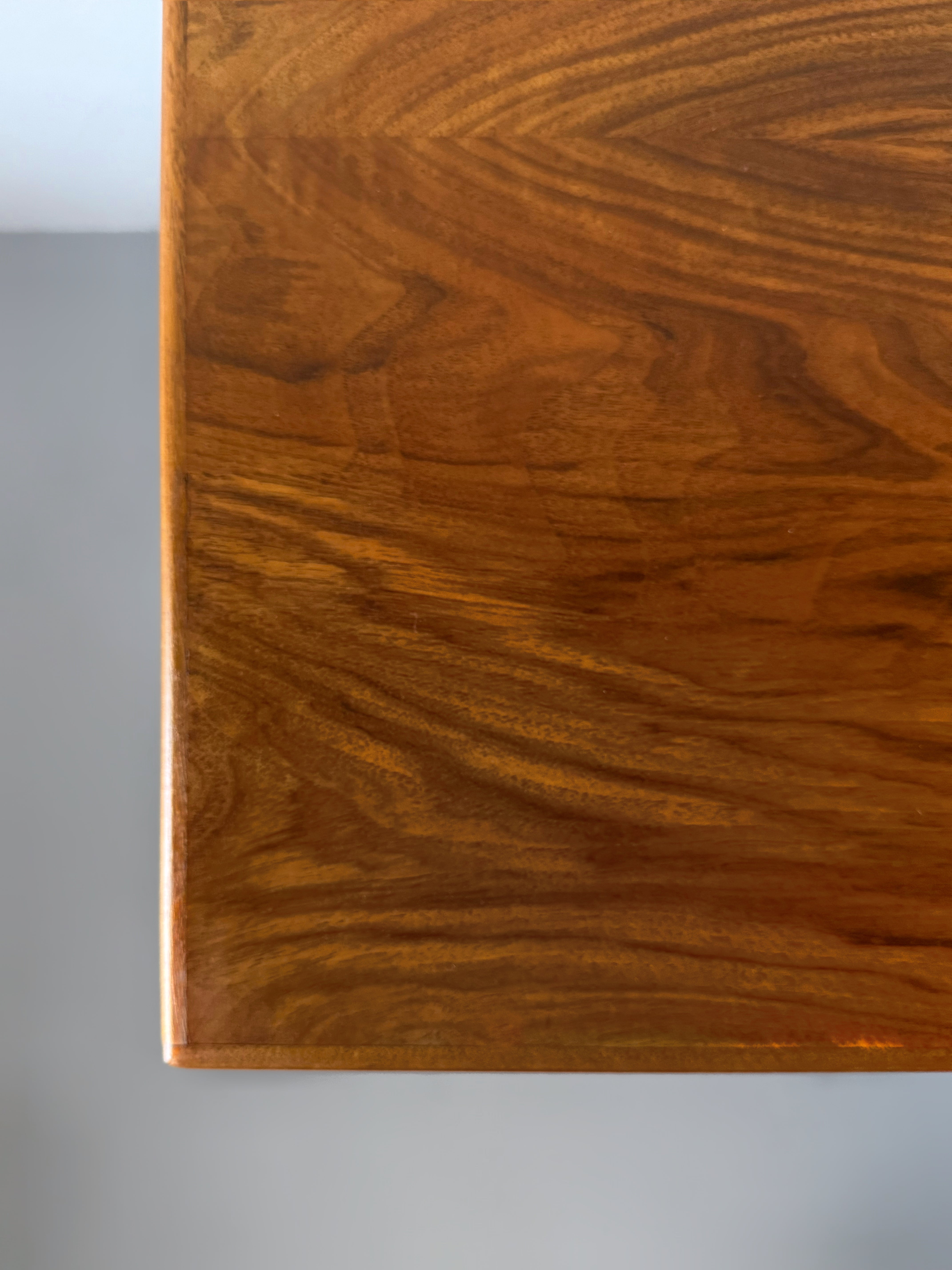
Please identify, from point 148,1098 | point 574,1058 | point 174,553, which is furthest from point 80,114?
point 148,1098

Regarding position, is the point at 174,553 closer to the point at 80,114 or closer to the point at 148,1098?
the point at 80,114

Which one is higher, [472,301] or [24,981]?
[472,301]

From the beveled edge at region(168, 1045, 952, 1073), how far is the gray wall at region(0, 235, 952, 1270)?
1.15 m

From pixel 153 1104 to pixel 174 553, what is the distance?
1.42 m

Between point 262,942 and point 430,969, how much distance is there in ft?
0.14

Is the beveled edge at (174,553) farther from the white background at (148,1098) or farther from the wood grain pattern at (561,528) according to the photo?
the white background at (148,1098)

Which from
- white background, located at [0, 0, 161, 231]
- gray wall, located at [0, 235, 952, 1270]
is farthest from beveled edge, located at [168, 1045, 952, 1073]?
gray wall, located at [0, 235, 952, 1270]

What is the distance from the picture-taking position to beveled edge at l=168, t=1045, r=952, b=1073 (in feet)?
0.68

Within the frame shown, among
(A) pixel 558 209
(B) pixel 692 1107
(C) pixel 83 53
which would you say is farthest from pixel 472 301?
(B) pixel 692 1107

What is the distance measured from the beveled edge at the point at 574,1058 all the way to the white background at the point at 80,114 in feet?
2.84

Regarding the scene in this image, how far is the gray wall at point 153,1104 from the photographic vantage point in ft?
4.20

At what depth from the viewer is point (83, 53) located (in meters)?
0.97

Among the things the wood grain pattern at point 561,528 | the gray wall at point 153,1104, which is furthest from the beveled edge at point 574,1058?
the gray wall at point 153,1104

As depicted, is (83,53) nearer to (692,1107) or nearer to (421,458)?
(421,458)
